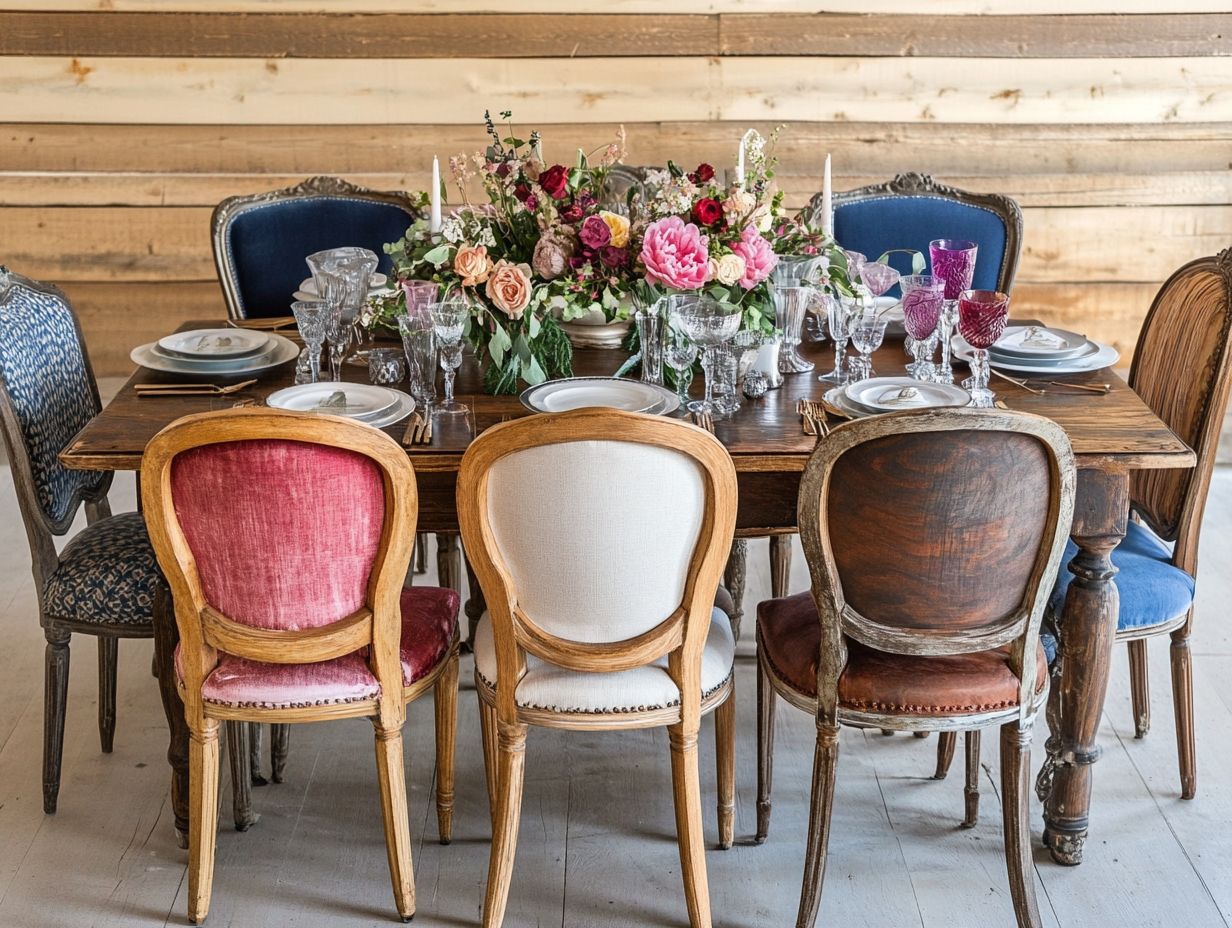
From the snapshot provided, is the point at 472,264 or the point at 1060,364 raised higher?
the point at 472,264

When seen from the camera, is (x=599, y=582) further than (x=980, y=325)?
No

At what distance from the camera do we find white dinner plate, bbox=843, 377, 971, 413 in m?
2.13

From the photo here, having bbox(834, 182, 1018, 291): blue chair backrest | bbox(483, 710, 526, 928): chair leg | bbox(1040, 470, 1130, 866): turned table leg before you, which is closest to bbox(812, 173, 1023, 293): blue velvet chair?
bbox(834, 182, 1018, 291): blue chair backrest

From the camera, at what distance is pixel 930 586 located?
1.83m

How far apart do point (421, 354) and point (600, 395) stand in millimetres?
297

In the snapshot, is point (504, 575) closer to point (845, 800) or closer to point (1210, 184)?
point (845, 800)

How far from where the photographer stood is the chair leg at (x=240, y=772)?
7.30ft

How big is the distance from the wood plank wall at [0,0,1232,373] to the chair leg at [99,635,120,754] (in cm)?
190

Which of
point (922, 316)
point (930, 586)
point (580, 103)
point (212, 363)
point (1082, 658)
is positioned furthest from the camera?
point (580, 103)

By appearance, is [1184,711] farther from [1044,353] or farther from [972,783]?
[1044,353]

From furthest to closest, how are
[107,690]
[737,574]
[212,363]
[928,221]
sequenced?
[928,221], [737,574], [107,690], [212,363]

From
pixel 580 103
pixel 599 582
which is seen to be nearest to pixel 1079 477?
pixel 599 582

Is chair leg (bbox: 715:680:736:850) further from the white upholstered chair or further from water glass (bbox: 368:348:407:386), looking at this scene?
water glass (bbox: 368:348:407:386)

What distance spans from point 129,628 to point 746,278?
1165 millimetres
